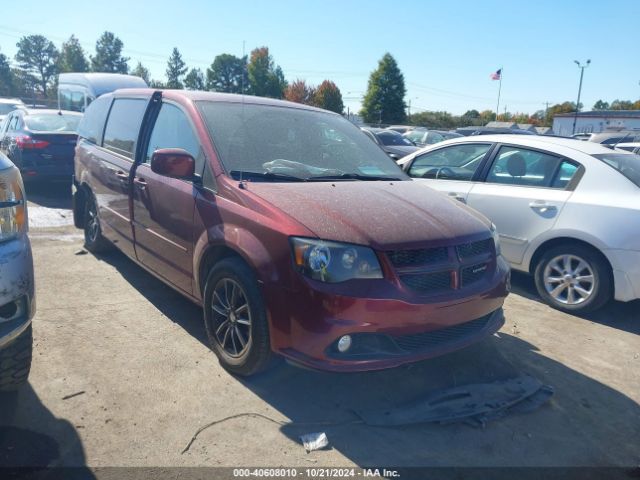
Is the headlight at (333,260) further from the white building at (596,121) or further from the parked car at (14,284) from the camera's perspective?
the white building at (596,121)

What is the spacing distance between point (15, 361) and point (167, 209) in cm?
153

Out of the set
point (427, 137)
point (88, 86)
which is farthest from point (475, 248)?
point (427, 137)

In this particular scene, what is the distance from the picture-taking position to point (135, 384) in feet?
10.5

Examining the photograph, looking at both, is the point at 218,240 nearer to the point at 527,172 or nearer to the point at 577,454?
the point at 577,454

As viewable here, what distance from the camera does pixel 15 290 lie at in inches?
96.7

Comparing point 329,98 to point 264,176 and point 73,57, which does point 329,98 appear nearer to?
point 73,57

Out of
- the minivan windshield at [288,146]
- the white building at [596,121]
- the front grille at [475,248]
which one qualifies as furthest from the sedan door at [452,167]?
the white building at [596,121]

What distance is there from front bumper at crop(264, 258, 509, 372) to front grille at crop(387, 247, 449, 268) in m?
0.23

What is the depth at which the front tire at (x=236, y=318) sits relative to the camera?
3.00 metres

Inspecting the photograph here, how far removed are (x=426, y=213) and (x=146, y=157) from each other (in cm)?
251

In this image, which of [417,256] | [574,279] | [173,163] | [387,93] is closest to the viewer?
[417,256]

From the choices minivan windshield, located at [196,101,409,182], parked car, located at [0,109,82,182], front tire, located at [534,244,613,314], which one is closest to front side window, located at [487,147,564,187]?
front tire, located at [534,244,613,314]

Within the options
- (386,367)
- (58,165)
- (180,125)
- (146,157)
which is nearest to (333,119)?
(180,125)

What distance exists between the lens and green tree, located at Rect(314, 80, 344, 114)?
193 feet
